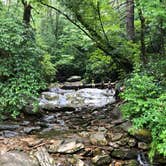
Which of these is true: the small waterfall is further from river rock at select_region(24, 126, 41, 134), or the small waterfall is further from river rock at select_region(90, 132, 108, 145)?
river rock at select_region(24, 126, 41, 134)

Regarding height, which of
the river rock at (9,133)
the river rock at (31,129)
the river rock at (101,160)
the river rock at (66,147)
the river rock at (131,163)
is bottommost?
the river rock at (131,163)

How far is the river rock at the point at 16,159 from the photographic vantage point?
17.2ft

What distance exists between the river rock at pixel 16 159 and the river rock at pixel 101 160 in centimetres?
110

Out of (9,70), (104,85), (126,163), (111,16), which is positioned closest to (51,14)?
(104,85)

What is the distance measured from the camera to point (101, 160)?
5961mm

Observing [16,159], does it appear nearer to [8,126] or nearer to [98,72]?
[8,126]

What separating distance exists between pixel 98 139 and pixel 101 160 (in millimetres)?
801

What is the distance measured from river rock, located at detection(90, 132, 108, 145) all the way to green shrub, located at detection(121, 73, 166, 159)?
736 mm

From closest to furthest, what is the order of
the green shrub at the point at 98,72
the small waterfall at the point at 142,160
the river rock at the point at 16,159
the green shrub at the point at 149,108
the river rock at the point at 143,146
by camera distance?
the river rock at the point at 16,159 → the green shrub at the point at 149,108 → the small waterfall at the point at 142,160 → the river rock at the point at 143,146 → the green shrub at the point at 98,72

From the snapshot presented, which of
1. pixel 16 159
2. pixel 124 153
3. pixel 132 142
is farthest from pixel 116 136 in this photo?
pixel 16 159

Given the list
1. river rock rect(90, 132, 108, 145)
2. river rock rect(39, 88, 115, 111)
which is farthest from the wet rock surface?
river rock rect(39, 88, 115, 111)

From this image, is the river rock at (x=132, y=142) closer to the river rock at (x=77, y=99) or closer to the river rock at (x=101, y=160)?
the river rock at (x=101, y=160)

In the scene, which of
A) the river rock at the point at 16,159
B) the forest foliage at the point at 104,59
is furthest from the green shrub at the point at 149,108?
the river rock at the point at 16,159

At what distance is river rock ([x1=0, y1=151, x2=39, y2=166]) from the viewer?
5254 millimetres
